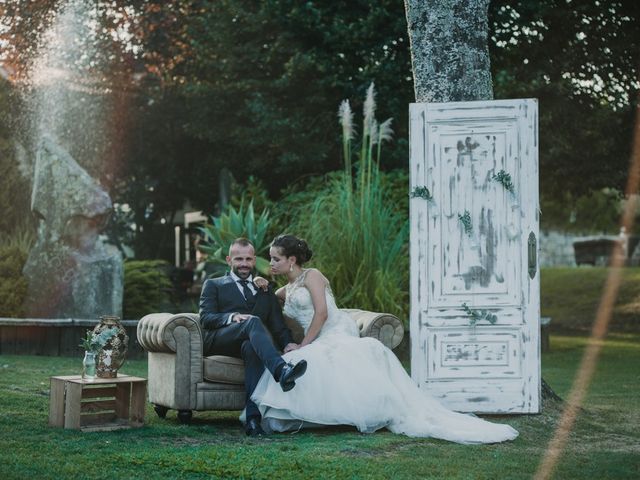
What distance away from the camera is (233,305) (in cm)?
700

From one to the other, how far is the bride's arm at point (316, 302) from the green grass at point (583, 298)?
10.9 metres

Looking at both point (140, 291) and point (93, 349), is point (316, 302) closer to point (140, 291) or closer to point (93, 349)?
point (93, 349)

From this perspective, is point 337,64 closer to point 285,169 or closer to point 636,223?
point 285,169

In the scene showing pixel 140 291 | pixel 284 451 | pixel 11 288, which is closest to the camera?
pixel 284 451

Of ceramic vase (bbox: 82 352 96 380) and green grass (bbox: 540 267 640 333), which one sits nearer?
ceramic vase (bbox: 82 352 96 380)

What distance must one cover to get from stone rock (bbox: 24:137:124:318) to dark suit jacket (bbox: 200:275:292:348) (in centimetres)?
559

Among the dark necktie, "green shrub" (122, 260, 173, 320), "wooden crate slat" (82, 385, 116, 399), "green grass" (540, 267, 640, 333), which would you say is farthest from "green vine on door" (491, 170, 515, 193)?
"green grass" (540, 267, 640, 333)

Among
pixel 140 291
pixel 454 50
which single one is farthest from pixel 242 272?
pixel 140 291

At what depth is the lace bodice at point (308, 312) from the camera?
6844 millimetres

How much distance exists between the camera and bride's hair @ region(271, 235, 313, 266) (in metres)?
7.02

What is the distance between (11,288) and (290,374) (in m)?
7.21

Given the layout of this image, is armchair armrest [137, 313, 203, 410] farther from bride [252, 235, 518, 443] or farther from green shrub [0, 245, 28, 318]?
green shrub [0, 245, 28, 318]

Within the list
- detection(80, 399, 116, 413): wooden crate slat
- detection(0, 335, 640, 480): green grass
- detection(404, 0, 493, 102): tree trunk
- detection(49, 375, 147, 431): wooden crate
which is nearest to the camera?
detection(0, 335, 640, 480): green grass

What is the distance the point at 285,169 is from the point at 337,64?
1.90 m
